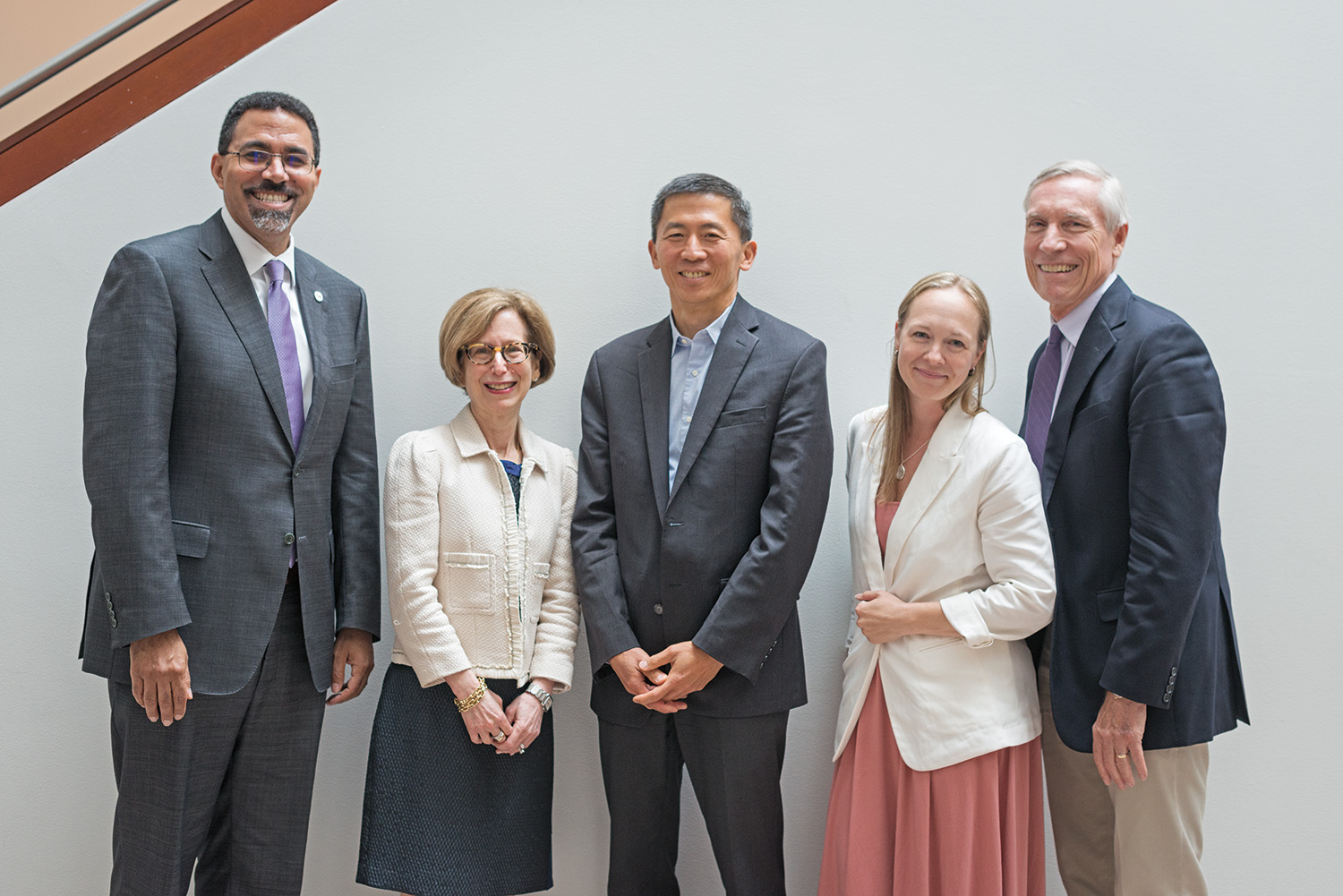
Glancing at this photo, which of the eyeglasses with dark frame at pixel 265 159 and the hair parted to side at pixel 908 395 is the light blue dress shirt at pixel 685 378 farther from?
the eyeglasses with dark frame at pixel 265 159

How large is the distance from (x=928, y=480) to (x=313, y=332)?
4.73 feet

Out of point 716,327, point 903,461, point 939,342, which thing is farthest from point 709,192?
point 903,461

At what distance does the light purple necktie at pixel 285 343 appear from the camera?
2006mm

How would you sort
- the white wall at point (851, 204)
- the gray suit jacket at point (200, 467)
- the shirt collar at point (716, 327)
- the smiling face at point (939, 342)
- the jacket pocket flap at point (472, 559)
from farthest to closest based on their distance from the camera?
the white wall at point (851, 204) → the shirt collar at point (716, 327) → the jacket pocket flap at point (472, 559) → the smiling face at point (939, 342) → the gray suit jacket at point (200, 467)

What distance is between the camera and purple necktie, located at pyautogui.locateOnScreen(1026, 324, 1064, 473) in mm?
2184

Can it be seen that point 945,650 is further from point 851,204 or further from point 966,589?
point 851,204

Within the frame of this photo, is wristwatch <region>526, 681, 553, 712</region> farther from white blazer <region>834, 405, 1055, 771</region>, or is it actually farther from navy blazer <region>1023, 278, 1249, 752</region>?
navy blazer <region>1023, 278, 1249, 752</region>

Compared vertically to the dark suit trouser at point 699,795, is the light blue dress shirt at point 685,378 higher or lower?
higher

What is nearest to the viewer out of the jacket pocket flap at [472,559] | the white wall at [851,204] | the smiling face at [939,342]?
the smiling face at [939,342]

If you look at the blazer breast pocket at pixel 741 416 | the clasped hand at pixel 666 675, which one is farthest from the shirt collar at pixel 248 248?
the clasped hand at pixel 666 675

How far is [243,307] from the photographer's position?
1951mm

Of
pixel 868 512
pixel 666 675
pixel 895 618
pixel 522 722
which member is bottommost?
pixel 522 722

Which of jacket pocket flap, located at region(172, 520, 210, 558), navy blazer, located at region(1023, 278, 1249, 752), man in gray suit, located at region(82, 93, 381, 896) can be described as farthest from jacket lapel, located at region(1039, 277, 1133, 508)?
jacket pocket flap, located at region(172, 520, 210, 558)

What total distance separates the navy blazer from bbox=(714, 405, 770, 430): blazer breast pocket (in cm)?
67
